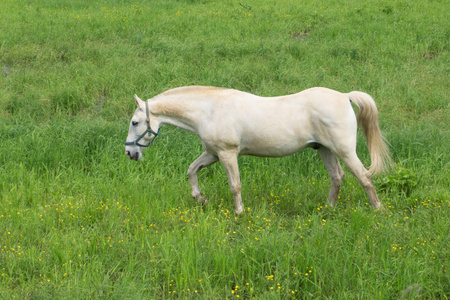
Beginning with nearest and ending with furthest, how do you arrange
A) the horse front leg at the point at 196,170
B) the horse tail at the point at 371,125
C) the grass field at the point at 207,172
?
1. the grass field at the point at 207,172
2. the horse tail at the point at 371,125
3. the horse front leg at the point at 196,170

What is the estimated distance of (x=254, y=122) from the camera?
557 centimetres

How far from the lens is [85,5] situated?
16.6 m

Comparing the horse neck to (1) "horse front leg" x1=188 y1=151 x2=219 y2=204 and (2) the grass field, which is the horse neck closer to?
(1) "horse front leg" x1=188 y1=151 x2=219 y2=204

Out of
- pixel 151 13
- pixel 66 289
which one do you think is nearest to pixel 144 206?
pixel 66 289

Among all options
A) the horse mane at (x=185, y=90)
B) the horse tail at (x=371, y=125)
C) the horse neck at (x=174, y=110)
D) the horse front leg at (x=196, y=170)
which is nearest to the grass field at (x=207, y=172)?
the horse front leg at (x=196, y=170)

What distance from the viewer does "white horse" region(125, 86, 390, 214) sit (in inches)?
216

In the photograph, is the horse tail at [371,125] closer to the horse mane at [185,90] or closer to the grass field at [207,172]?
the grass field at [207,172]

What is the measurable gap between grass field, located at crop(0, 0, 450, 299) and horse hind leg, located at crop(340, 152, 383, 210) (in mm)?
238

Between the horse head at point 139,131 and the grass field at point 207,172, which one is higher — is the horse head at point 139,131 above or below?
above

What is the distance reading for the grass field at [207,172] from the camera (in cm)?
431

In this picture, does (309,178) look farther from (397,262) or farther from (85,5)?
(85,5)

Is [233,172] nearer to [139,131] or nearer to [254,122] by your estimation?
[254,122]

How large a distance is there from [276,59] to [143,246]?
7.54m

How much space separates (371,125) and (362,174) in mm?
629
